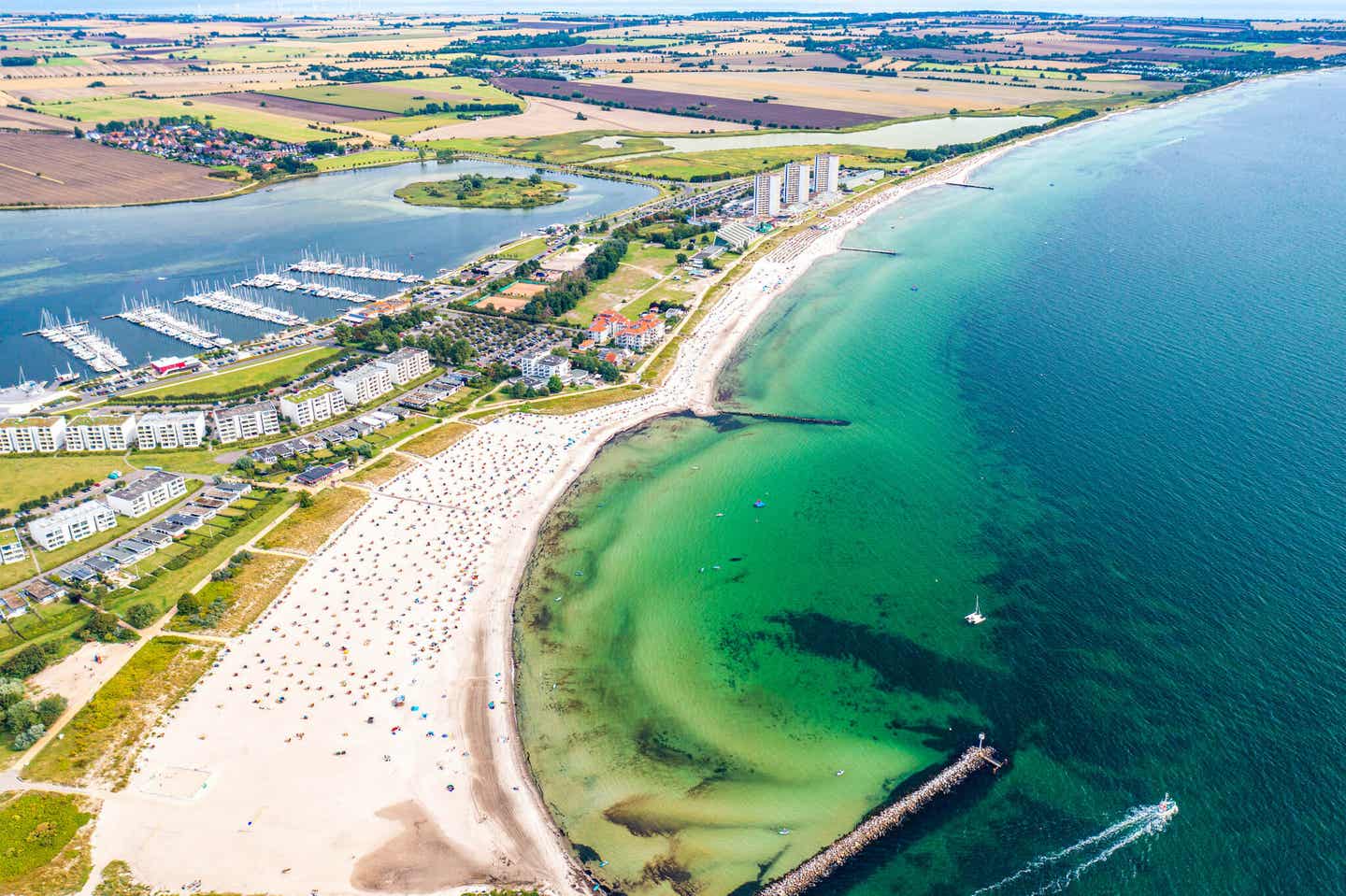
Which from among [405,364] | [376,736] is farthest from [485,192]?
[376,736]

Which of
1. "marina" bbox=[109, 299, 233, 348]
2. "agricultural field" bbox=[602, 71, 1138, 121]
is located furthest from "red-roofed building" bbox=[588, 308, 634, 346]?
"agricultural field" bbox=[602, 71, 1138, 121]

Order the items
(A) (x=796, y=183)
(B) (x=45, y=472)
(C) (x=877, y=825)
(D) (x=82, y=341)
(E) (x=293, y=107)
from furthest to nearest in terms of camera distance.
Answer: (E) (x=293, y=107)
(A) (x=796, y=183)
(D) (x=82, y=341)
(B) (x=45, y=472)
(C) (x=877, y=825)

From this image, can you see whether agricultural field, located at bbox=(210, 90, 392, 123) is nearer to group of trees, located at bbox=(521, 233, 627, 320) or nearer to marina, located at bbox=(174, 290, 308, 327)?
marina, located at bbox=(174, 290, 308, 327)

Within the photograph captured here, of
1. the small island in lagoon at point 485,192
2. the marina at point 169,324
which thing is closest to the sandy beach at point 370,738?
the marina at point 169,324

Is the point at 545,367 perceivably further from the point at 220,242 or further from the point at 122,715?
the point at 220,242

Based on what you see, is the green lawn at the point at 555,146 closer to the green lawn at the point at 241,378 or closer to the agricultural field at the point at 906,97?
the agricultural field at the point at 906,97

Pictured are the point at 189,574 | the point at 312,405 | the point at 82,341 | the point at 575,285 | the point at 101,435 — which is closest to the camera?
the point at 189,574

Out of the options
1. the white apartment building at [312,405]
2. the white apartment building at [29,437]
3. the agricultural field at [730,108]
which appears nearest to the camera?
the white apartment building at [29,437]
